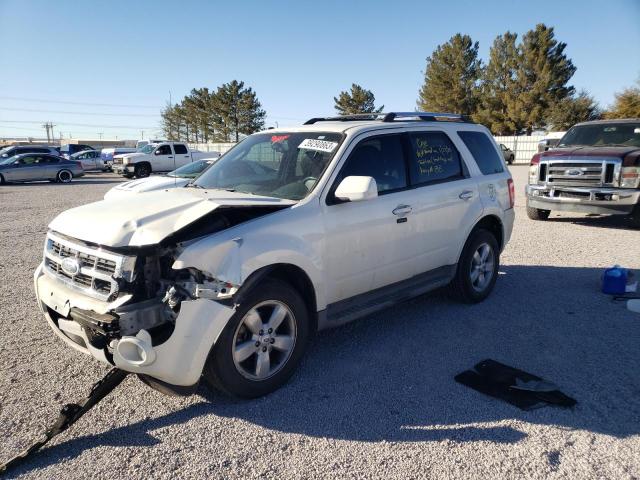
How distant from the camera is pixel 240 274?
3148 millimetres

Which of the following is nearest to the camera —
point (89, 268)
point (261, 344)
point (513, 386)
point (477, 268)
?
point (89, 268)

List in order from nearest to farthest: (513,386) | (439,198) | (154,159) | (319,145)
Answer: (513,386)
(319,145)
(439,198)
(154,159)

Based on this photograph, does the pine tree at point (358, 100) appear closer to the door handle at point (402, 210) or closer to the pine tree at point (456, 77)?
the pine tree at point (456, 77)

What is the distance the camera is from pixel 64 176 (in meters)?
25.2

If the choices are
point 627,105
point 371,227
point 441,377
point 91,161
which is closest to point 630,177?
point 371,227

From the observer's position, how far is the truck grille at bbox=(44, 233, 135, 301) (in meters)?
3.02

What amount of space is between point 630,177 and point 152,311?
9.69 m

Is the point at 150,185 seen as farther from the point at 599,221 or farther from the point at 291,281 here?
the point at 599,221

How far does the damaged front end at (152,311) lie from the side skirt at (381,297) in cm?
103

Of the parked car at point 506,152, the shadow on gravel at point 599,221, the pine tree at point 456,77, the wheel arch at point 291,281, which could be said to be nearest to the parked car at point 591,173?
the shadow on gravel at point 599,221

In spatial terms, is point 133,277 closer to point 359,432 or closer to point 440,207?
point 359,432

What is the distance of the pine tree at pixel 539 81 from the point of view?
54.3m

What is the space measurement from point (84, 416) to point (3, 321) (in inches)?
92.2

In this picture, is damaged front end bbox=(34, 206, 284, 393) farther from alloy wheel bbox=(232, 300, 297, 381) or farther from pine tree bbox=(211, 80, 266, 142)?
pine tree bbox=(211, 80, 266, 142)
